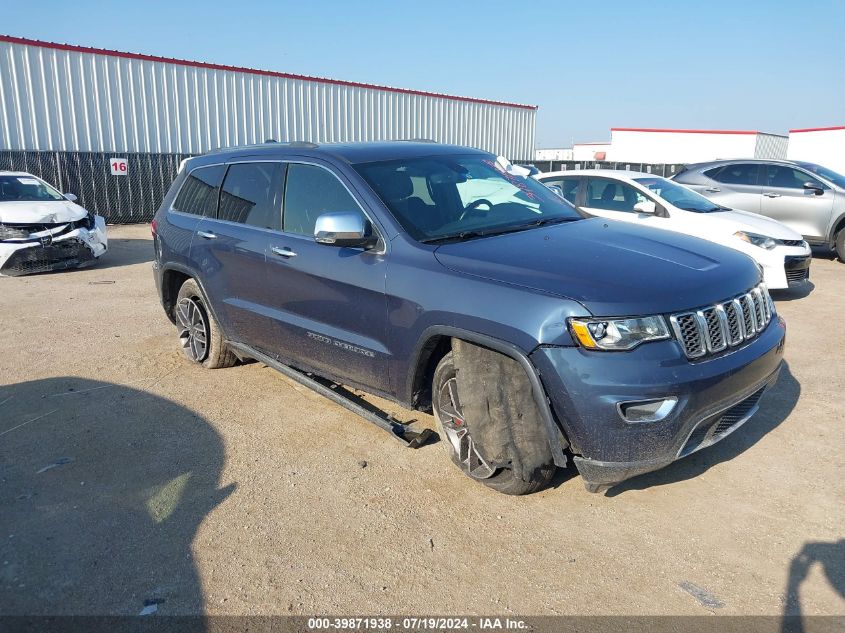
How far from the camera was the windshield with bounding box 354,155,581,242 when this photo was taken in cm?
399

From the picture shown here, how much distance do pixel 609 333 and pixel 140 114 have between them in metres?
18.9

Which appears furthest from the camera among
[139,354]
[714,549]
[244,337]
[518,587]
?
[139,354]

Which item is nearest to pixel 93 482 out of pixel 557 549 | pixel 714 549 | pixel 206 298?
pixel 206 298

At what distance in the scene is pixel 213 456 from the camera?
13.6ft

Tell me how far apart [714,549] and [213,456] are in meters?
2.82

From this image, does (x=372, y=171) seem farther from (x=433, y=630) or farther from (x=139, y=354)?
(x=139, y=354)

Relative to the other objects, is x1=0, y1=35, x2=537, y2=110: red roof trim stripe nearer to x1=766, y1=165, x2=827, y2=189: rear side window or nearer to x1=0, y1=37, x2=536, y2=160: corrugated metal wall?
x1=0, y1=37, x2=536, y2=160: corrugated metal wall

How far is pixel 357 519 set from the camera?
3.46 m

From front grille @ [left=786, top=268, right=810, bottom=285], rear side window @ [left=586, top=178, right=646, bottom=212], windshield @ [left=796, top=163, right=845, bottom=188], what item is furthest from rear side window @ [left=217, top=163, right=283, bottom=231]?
windshield @ [left=796, top=163, right=845, bottom=188]

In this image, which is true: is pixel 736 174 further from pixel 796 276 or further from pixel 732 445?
pixel 732 445

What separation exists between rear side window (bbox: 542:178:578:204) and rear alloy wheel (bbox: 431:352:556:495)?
5.81 meters

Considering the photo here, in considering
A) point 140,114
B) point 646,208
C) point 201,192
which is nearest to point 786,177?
point 646,208

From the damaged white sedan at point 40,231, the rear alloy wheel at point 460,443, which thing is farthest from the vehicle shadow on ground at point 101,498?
the damaged white sedan at point 40,231

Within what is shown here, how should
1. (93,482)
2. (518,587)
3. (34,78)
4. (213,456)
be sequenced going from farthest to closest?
(34,78)
(213,456)
(93,482)
(518,587)
